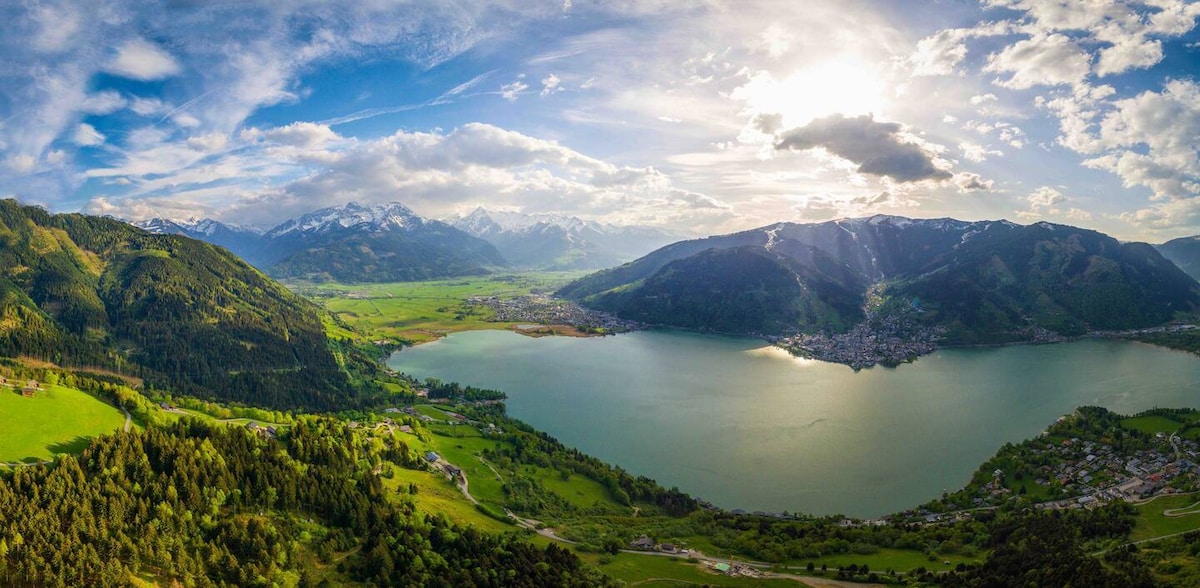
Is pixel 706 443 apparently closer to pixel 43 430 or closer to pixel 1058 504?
pixel 1058 504

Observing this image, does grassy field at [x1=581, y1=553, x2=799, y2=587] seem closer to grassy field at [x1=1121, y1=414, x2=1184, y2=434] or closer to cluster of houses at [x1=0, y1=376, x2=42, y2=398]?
cluster of houses at [x1=0, y1=376, x2=42, y2=398]

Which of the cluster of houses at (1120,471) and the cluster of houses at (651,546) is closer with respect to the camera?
the cluster of houses at (651,546)

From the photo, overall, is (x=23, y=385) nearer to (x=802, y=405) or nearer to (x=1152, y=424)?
(x=802, y=405)

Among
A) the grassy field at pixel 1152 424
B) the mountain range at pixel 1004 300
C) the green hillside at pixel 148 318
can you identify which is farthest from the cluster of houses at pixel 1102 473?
the green hillside at pixel 148 318

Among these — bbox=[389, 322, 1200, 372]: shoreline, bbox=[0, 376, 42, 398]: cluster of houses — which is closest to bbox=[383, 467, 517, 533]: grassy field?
bbox=[0, 376, 42, 398]: cluster of houses

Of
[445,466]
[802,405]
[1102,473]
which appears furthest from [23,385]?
[1102,473]

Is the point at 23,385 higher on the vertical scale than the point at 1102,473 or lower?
higher

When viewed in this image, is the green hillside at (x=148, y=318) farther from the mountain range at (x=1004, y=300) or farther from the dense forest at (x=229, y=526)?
the mountain range at (x=1004, y=300)
